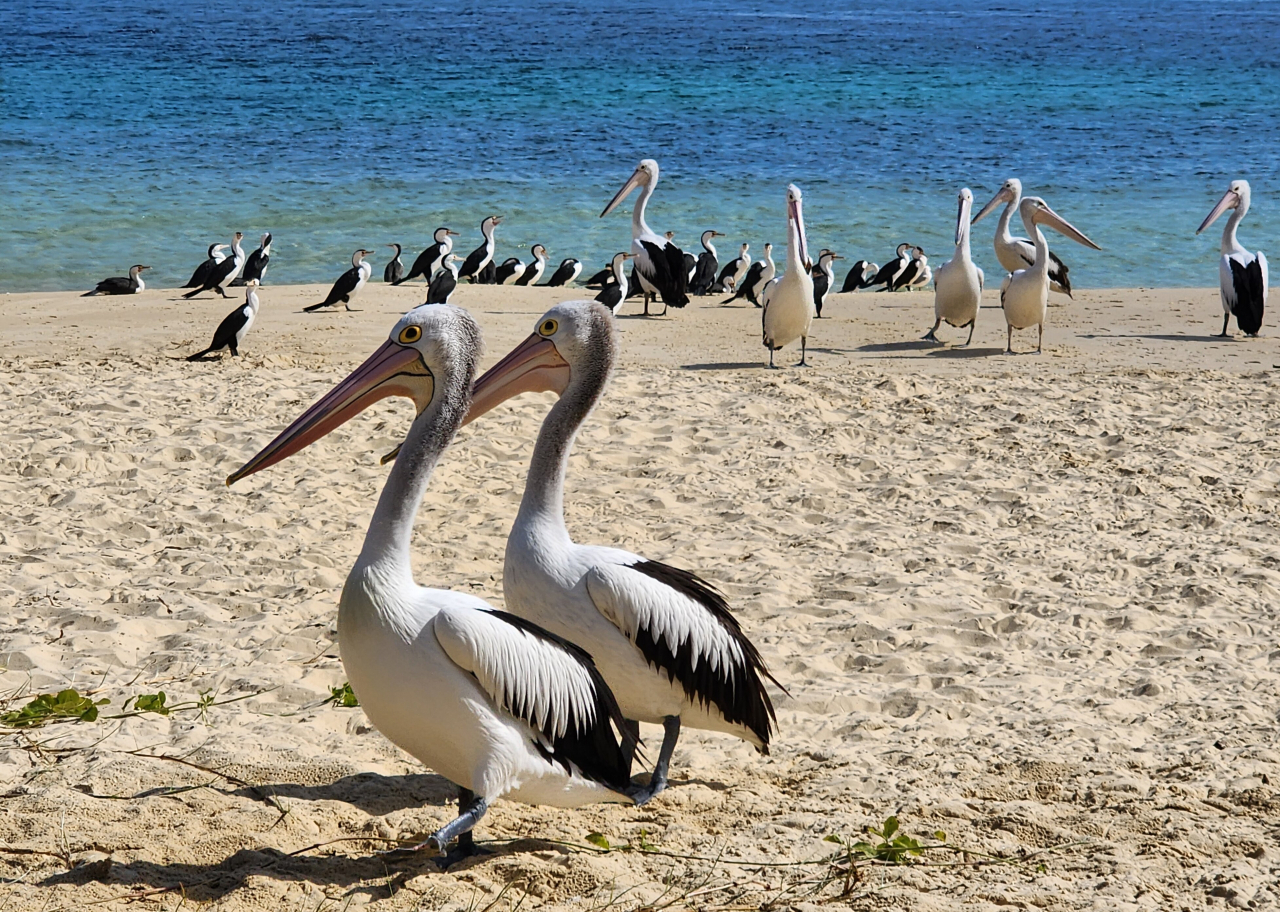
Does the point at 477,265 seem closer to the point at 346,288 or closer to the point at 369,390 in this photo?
the point at 346,288

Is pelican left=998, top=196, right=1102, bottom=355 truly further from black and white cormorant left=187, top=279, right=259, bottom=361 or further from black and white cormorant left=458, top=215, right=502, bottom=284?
black and white cormorant left=458, top=215, right=502, bottom=284

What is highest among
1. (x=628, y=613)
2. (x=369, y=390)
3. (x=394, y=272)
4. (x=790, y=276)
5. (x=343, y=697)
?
(x=369, y=390)

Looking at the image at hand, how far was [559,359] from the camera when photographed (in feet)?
12.6

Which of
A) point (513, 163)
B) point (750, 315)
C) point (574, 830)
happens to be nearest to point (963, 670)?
point (574, 830)

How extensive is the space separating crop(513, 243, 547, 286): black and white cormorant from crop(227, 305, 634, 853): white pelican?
12176 millimetres

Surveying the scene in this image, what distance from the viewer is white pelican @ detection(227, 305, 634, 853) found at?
9.37ft

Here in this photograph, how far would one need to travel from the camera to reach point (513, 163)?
2417cm

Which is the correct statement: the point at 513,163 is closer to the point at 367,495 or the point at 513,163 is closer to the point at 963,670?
the point at 367,495

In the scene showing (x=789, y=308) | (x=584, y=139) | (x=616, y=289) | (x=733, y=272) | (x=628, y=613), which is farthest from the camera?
(x=584, y=139)

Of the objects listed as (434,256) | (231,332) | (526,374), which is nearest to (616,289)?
(434,256)

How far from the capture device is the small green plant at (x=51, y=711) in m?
3.72

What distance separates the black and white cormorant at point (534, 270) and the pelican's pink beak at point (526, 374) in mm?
11527

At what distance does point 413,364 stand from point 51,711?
1.59 metres

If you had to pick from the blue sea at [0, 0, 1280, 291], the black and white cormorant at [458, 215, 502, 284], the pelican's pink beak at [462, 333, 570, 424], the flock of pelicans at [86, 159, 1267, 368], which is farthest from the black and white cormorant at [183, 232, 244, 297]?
the pelican's pink beak at [462, 333, 570, 424]
